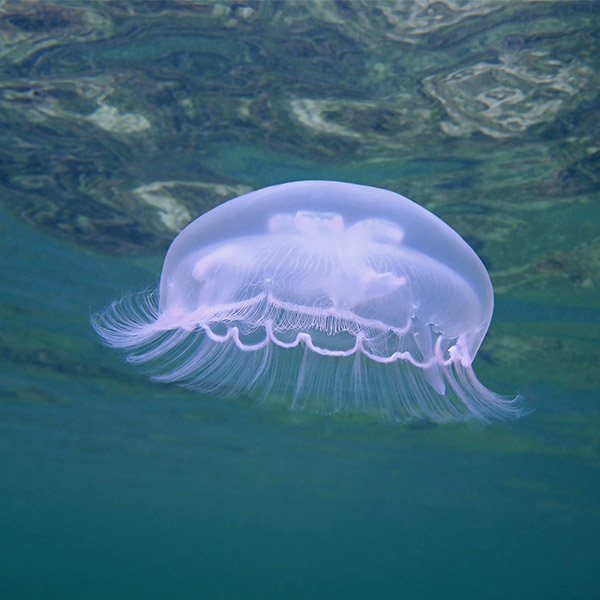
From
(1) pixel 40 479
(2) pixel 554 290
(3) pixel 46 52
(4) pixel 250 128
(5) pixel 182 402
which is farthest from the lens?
(1) pixel 40 479

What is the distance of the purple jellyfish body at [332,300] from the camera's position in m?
3.75

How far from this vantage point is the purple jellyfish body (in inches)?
147

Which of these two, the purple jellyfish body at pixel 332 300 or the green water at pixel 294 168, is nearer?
the purple jellyfish body at pixel 332 300

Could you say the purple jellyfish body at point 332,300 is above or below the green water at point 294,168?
below

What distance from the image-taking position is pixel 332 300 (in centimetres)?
381

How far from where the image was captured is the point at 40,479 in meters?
27.3

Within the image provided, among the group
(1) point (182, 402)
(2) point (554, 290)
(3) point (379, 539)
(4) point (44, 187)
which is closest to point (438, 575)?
(3) point (379, 539)

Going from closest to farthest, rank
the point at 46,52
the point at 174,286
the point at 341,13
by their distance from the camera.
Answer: the point at 174,286, the point at 341,13, the point at 46,52

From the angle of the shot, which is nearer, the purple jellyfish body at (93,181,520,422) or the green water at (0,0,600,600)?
the purple jellyfish body at (93,181,520,422)

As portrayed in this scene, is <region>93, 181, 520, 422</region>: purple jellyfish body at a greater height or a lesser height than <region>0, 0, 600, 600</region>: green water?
lesser

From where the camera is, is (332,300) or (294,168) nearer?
(332,300)

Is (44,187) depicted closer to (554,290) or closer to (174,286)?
(174,286)

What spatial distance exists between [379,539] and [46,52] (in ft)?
132

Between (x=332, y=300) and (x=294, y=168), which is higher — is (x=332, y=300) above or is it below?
below
